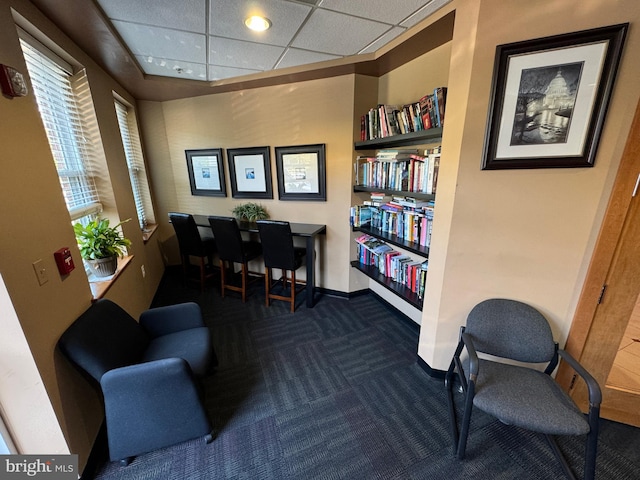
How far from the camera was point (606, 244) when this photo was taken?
129 cm

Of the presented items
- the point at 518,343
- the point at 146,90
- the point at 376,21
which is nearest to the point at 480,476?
the point at 518,343

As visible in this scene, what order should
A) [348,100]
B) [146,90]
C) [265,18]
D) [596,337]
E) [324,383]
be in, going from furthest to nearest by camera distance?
[146,90]
[348,100]
[324,383]
[265,18]
[596,337]

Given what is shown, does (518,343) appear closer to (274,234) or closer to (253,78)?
(274,234)

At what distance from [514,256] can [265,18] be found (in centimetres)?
210

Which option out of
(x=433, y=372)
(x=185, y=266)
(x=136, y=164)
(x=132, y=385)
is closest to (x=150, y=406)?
(x=132, y=385)

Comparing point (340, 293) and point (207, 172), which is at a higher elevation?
point (207, 172)

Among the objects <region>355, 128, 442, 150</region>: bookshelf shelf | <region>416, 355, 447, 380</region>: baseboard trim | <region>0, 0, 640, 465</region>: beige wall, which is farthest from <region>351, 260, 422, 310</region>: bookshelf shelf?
<region>355, 128, 442, 150</region>: bookshelf shelf

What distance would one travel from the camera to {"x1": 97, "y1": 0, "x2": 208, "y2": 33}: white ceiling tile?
1.43 metres

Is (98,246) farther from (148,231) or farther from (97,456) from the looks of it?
(148,231)

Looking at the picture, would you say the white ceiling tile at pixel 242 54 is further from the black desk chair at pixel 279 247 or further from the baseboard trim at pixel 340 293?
the baseboard trim at pixel 340 293

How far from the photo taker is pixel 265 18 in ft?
5.24

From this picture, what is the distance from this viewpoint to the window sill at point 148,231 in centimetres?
289

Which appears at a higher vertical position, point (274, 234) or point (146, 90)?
point (146, 90)

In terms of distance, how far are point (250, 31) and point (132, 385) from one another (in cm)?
225
